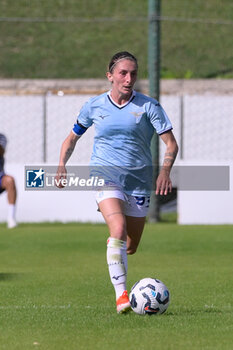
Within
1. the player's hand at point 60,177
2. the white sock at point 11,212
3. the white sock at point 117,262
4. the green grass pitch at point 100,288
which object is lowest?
the white sock at point 11,212

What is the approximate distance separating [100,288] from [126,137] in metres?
2.56

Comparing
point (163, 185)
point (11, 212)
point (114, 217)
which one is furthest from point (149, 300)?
point (11, 212)

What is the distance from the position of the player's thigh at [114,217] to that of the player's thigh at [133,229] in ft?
1.14

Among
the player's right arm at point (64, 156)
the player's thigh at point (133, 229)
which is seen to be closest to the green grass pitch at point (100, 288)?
the player's thigh at point (133, 229)

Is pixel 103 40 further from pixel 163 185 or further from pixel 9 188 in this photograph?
pixel 163 185

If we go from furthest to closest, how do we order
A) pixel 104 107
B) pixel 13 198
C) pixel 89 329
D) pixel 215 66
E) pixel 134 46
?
1. pixel 134 46
2. pixel 215 66
3. pixel 13 198
4. pixel 104 107
5. pixel 89 329

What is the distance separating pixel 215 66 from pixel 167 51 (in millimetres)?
2147

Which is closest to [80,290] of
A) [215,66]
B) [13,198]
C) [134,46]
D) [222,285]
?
[222,285]

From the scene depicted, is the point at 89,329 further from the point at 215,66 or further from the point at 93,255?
the point at 215,66

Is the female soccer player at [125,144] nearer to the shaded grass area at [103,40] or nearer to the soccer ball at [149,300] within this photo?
the soccer ball at [149,300]

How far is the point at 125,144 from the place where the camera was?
24.3 feet

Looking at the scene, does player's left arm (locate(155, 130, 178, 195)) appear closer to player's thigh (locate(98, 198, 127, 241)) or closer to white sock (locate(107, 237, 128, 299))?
player's thigh (locate(98, 198, 127, 241))

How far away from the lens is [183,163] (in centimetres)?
1656

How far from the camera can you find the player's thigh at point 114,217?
7.13 m
